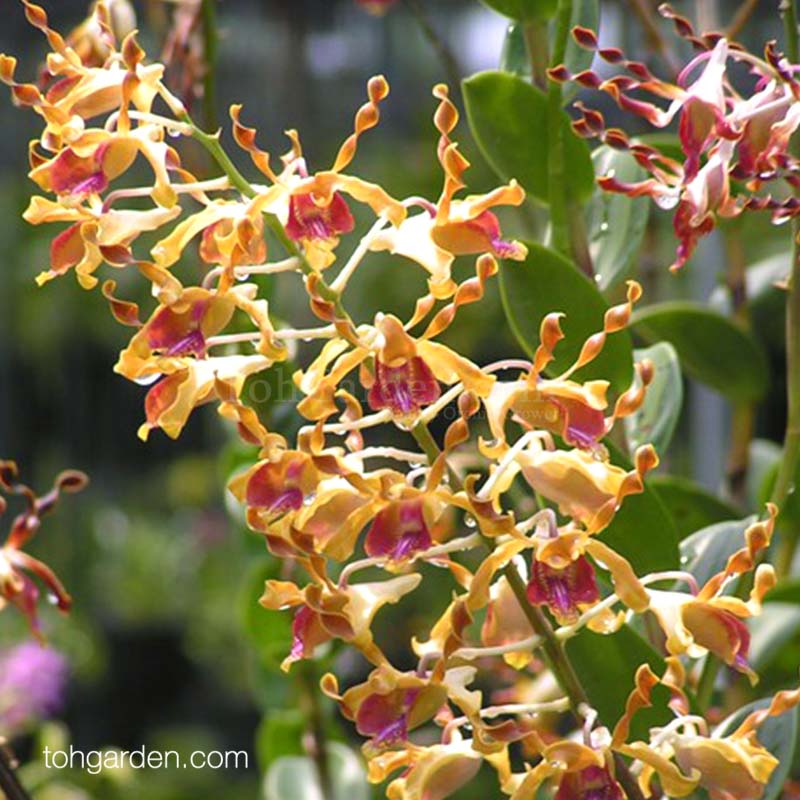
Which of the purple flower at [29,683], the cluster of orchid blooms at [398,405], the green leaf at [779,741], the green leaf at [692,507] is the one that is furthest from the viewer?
the purple flower at [29,683]

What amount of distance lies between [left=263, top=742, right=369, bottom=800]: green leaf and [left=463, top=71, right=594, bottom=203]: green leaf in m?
0.30

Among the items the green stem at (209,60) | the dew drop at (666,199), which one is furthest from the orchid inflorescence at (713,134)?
the green stem at (209,60)

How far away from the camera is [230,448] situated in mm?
709

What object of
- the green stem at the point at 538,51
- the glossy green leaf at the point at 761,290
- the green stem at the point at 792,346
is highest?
the green stem at the point at 538,51

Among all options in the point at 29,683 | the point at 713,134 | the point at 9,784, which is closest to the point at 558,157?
the point at 713,134

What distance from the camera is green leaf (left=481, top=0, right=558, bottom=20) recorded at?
1.64ft

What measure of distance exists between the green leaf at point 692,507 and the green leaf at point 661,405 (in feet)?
0.16

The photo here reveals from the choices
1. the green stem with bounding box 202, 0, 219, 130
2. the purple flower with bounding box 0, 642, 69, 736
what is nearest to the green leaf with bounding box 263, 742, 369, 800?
the green stem with bounding box 202, 0, 219, 130

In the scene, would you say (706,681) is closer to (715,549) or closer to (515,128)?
(715,549)

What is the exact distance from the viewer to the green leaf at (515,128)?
49 centimetres

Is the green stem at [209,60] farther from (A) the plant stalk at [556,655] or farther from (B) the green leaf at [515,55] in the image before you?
(A) the plant stalk at [556,655]

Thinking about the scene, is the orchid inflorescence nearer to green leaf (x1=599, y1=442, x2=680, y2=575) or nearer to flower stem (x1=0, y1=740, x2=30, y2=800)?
green leaf (x1=599, y1=442, x2=680, y2=575)

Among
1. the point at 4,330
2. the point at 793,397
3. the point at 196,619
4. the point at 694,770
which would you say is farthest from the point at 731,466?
the point at 4,330

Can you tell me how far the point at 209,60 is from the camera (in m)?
0.61
